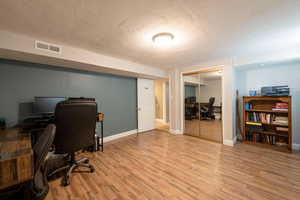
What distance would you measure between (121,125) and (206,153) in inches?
103

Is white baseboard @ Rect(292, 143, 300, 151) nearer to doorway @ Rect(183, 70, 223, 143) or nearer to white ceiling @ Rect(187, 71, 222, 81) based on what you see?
doorway @ Rect(183, 70, 223, 143)

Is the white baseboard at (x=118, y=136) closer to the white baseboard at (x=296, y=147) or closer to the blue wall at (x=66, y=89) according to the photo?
the blue wall at (x=66, y=89)

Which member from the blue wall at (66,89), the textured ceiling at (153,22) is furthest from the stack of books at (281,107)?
the blue wall at (66,89)

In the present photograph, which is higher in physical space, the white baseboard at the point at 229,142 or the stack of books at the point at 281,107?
the stack of books at the point at 281,107

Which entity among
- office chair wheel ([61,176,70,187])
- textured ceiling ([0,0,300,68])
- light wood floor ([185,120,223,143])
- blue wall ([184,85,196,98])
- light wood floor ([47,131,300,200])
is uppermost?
textured ceiling ([0,0,300,68])

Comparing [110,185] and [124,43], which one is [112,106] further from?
[110,185]

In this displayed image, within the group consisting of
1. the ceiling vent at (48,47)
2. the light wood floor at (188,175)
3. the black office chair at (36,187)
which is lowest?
the light wood floor at (188,175)

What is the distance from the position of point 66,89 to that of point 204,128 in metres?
4.51

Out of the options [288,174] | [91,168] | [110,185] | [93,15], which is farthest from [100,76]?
[288,174]

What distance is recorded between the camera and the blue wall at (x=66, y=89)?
2367mm

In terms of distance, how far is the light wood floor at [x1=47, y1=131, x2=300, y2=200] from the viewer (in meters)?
1.60

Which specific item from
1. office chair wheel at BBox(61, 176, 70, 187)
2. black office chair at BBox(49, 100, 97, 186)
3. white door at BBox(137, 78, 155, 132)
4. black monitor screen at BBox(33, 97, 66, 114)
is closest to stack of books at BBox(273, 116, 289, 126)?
white door at BBox(137, 78, 155, 132)

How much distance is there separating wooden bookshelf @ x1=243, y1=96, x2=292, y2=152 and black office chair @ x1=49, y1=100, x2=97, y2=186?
3821mm

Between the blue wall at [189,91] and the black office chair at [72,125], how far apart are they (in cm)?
320
